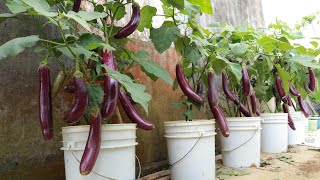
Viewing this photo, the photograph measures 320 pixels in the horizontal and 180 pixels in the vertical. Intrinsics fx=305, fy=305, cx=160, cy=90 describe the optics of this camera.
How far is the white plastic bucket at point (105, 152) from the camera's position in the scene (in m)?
1.25

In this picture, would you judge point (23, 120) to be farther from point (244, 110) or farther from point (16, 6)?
point (244, 110)

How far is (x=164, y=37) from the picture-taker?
1.67 metres

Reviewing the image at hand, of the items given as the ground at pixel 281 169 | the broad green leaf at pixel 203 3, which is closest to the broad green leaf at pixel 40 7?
the broad green leaf at pixel 203 3

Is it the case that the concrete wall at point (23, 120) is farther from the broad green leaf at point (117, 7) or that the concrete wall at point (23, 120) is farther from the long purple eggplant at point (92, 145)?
the long purple eggplant at point (92, 145)

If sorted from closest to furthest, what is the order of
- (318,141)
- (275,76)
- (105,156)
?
(105,156) < (275,76) < (318,141)

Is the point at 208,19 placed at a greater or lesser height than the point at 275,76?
greater

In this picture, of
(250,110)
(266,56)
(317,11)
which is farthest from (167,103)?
(317,11)

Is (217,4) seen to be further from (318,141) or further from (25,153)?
(25,153)

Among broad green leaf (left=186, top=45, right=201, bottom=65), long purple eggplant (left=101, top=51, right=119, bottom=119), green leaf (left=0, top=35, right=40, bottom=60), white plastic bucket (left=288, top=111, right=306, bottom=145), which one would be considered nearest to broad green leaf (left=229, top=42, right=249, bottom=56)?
broad green leaf (left=186, top=45, right=201, bottom=65)

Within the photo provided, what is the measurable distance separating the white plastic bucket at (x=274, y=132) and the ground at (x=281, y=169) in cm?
8

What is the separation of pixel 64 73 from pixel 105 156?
0.41 meters

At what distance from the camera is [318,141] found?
13.0 ft

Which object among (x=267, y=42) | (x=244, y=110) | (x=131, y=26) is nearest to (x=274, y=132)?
(x=244, y=110)

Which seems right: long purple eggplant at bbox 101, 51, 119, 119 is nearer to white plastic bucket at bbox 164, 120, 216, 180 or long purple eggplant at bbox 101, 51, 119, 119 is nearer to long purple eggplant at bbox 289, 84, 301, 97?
white plastic bucket at bbox 164, 120, 216, 180
